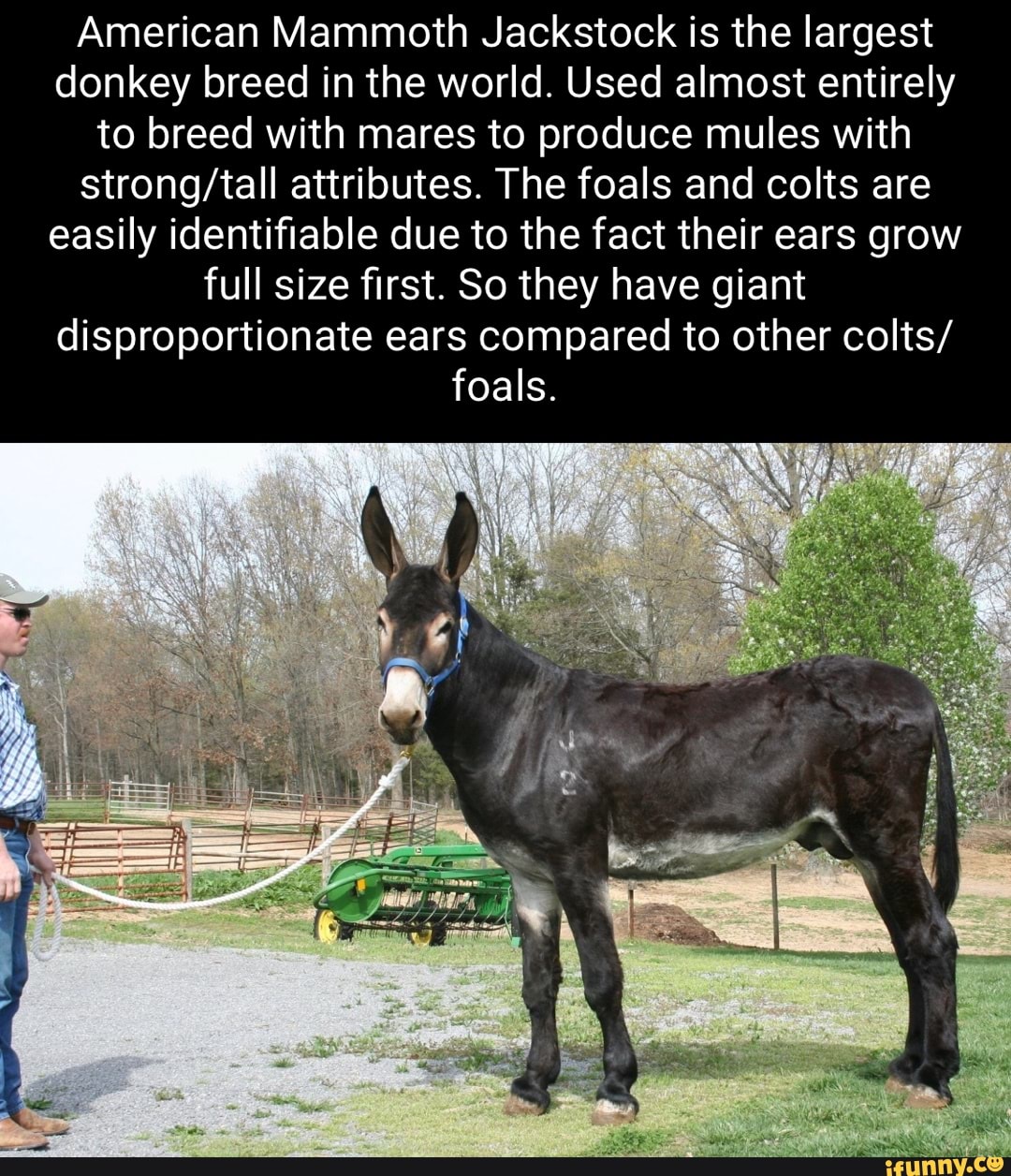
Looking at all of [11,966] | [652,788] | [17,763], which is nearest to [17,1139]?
[11,966]

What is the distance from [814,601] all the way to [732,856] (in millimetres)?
12058

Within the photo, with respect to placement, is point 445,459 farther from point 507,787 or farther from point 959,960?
point 507,787

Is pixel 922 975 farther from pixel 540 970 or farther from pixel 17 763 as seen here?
pixel 17 763

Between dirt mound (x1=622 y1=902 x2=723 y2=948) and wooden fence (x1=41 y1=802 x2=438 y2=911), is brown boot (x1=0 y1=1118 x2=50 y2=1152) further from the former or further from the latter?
wooden fence (x1=41 y1=802 x2=438 y2=911)

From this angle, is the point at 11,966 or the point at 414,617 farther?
the point at 414,617

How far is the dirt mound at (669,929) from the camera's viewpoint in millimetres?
17891

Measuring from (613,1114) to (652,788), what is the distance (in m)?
1.68

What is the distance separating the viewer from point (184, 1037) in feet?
25.5

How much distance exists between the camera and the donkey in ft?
18.2

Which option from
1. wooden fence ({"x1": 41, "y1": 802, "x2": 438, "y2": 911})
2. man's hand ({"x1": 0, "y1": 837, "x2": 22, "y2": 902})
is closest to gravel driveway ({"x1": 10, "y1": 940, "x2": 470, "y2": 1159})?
man's hand ({"x1": 0, "y1": 837, "x2": 22, "y2": 902})

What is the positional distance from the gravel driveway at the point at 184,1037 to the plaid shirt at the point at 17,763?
1.62 meters

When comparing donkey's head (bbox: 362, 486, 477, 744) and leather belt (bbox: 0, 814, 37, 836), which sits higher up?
donkey's head (bbox: 362, 486, 477, 744)

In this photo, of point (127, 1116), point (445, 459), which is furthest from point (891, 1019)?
point (445, 459)

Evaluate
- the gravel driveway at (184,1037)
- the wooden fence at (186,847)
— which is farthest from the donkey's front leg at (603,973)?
the wooden fence at (186,847)
